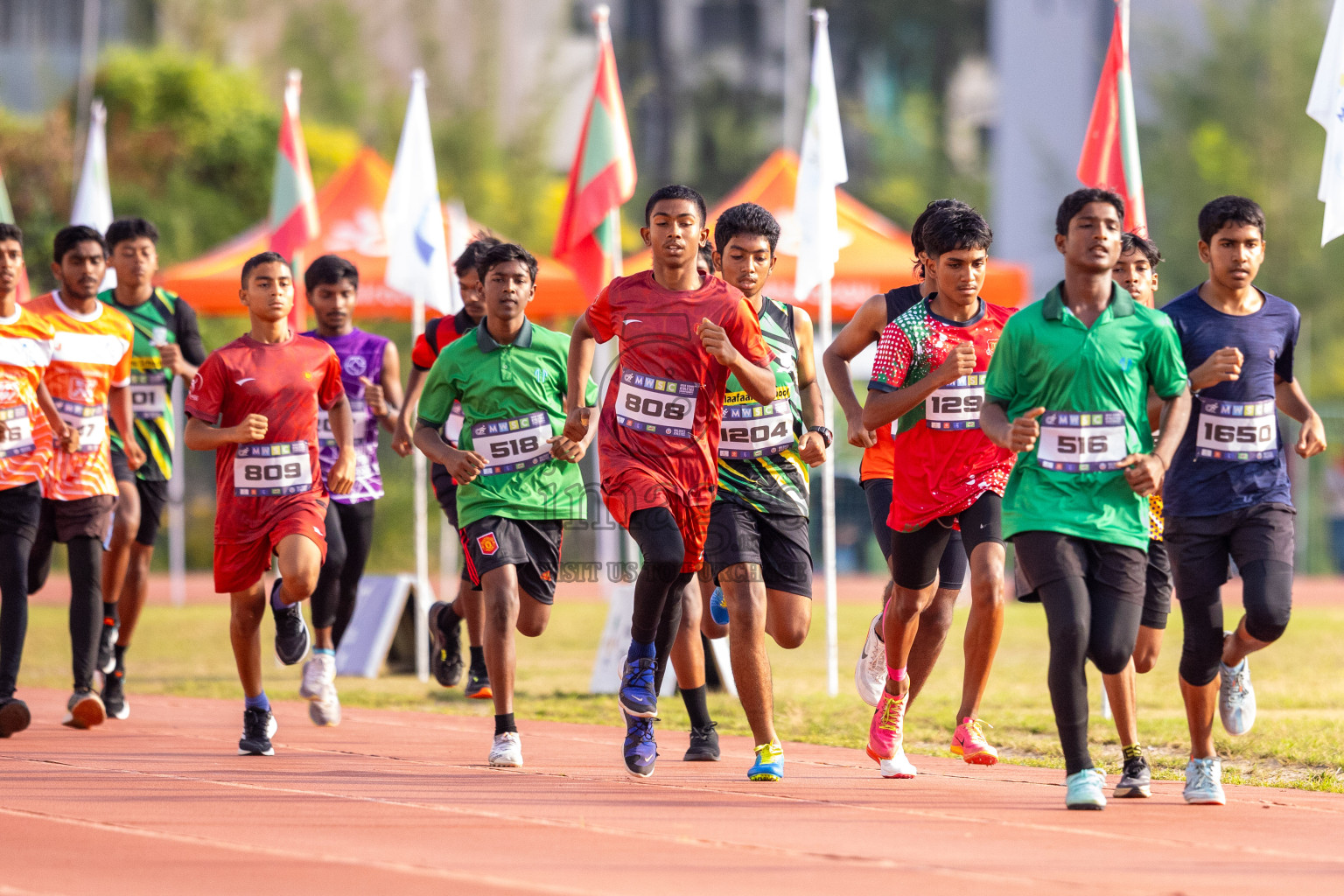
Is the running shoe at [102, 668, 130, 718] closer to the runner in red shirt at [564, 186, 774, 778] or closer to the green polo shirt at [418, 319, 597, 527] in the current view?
the green polo shirt at [418, 319, 597, 527]

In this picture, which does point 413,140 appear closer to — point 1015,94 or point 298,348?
point 298,348

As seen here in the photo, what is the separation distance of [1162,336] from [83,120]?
2827 cm

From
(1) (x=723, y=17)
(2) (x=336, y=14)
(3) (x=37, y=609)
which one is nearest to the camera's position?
(3) (x=37, y=609)

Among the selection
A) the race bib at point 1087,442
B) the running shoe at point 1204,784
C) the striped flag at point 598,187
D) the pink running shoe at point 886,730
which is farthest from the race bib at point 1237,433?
the striped flag at point 598,187

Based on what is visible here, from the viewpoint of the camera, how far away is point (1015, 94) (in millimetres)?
42125

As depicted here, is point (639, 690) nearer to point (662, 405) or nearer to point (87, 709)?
→ point (662, 405)

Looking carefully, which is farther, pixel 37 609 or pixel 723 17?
pixel 723 17

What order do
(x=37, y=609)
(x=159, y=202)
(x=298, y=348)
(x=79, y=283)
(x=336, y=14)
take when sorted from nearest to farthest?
(x=298, y=348) < (x=79, y=283) < (x=37, y=609) < (x=159, y=202) < (x=336, y=14)

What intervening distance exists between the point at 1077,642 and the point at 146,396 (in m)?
5.77

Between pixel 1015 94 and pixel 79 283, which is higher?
pixel 1015 94

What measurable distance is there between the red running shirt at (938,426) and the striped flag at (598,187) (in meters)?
5.27

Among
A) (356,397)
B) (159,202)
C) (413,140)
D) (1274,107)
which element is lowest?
(356,397)

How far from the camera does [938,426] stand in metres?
7.59

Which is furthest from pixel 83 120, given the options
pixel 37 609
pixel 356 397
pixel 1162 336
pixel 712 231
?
pixel 1162 336
